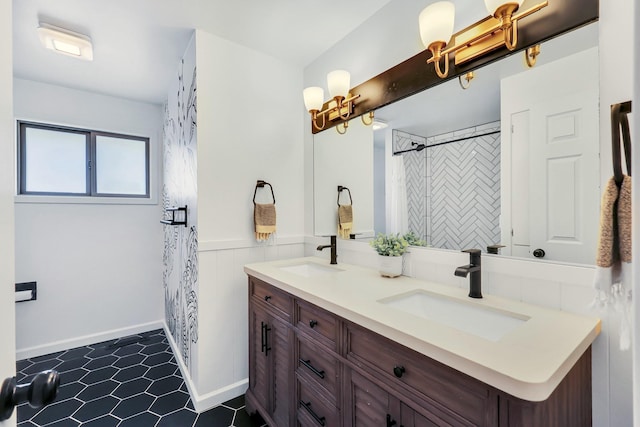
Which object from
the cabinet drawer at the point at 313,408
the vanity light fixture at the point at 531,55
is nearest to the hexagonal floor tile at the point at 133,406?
the cabinet drawer at the point at 313,408

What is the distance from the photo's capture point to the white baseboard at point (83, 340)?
2547mm

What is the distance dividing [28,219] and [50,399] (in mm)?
2936

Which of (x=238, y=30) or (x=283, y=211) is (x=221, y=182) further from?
(x=238, y=30)

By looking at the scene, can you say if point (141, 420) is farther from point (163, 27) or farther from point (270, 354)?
point (163, 27)

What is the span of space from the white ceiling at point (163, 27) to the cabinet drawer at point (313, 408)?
202 cm

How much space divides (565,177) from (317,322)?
1101mm

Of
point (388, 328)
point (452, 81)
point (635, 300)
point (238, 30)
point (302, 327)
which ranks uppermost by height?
point (238, 30)

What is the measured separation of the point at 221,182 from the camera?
196cm

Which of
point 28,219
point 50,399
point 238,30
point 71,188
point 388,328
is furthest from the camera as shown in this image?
point 71,188

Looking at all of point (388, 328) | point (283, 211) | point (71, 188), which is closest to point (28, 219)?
point (71, 188)

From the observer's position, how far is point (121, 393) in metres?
2.04

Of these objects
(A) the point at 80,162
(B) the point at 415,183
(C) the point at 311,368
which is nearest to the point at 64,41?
(A) the point at 80,162

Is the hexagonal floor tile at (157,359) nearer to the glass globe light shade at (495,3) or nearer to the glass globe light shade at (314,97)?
the glass globe light shade at (314,97)

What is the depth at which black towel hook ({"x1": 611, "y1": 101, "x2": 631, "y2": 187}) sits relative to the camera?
0.71m
